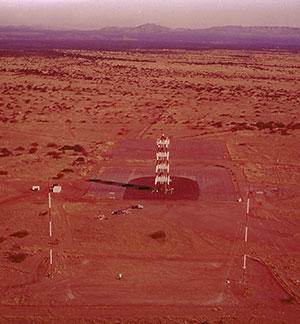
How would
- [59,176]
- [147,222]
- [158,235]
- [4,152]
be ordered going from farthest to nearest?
[4,152] → [59,176] → [147,222] → [158,235]

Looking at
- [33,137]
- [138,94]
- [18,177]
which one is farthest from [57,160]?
[138,94]

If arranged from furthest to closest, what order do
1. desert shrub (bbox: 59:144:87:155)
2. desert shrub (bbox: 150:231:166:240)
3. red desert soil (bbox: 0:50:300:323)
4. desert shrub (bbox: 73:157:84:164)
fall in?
1. desert shrub (bbox: 59:144:87:155)
2. desert shrub (bbox: 73:157:84:164)
3. desert shrub (bbox: 150:231:166:240)
4. red desert soil (bbox: 0:50:300:323)

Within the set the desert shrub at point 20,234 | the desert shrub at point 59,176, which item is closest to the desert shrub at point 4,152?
the desert shrub at point 59,176

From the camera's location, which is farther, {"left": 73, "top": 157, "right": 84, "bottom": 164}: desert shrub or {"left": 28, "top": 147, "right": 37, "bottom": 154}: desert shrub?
{"left": 28, "top": 147, "right": 37, "bottom": 154}: desert shrub

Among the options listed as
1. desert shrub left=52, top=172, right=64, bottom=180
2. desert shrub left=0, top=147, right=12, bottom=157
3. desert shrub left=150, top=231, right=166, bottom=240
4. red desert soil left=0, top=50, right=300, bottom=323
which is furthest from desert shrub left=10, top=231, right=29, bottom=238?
desert shrub left=0, top=147, right=12, bottom=157

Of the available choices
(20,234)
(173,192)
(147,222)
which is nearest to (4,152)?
(20,234)

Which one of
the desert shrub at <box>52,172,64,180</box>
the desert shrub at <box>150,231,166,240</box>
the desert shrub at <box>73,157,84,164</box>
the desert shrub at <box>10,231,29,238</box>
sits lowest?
→ the desert shrub at <box>10,231,29,238</box>

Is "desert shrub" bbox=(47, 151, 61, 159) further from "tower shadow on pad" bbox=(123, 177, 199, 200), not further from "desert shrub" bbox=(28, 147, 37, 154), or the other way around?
"tower shadow on pad" bbox=(123, 177, 199, 200)

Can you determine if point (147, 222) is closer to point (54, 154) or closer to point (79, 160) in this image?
point (79, 160)

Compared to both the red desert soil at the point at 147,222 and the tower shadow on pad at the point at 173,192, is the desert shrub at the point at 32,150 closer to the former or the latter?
the red desert soil at the point at 147,222

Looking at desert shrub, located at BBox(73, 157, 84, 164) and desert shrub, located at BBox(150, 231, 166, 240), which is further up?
desert shrub, located at BBox(73, 157, 84, 164)
